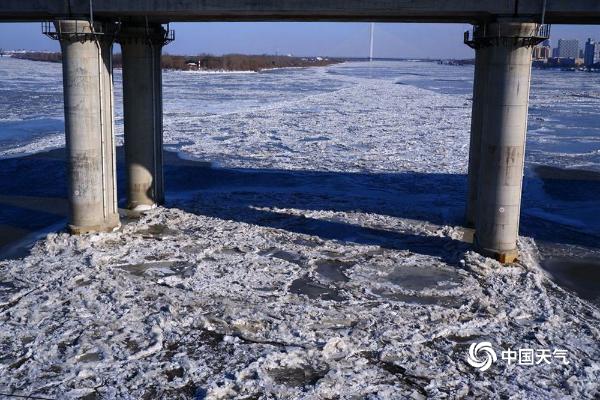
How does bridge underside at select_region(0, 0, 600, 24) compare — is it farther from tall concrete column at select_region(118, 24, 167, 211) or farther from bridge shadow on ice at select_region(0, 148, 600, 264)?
bridge shadow on ice at select_region(0, 148, 600, 264)

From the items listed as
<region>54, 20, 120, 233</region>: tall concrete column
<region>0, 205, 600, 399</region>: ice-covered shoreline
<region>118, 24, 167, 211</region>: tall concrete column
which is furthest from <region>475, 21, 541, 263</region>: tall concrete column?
<region>118, 24, 167, 211</region>: tall concrete column

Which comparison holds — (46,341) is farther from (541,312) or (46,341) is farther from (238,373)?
(541,312)

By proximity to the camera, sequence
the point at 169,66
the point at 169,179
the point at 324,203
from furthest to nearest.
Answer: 1. the point at 169,66
2. the point at 169,179
3. the point at 324,203

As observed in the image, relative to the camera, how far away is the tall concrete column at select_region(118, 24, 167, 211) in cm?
1891

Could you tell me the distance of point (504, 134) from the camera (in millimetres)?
14859

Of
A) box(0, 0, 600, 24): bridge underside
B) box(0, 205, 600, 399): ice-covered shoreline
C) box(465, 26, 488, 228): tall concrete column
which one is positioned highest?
box(0, 0, 600, 24): bridge underside

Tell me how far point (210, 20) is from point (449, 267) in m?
9.87

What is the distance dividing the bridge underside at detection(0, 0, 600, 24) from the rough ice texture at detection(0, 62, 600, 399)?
536 cm

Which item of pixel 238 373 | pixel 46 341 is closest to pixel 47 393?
pixel 46 341

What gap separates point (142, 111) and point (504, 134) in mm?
10046

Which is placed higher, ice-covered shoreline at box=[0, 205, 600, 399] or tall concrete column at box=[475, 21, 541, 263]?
tall concrete column at box=[475, 21, 541, 263]

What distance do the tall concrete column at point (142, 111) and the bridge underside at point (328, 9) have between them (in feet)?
5.62

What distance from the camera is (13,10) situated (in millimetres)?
16578

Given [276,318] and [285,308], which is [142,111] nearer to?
[285,308]
